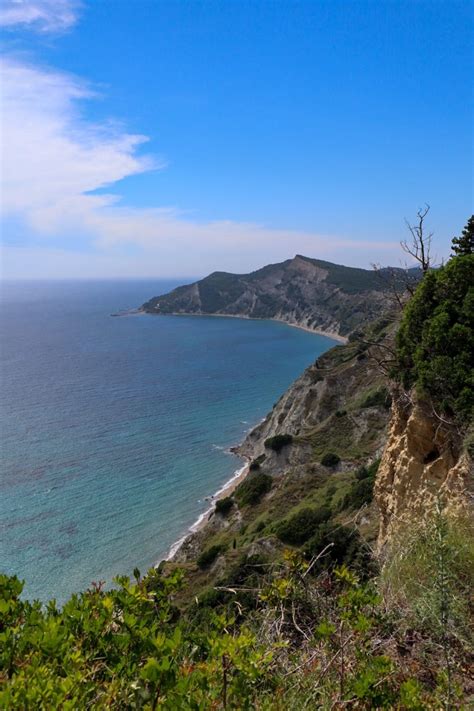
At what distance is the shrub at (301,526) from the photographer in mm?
23406

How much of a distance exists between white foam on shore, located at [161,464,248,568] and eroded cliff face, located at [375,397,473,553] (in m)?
24.6

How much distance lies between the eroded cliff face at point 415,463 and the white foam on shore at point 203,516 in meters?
24.6

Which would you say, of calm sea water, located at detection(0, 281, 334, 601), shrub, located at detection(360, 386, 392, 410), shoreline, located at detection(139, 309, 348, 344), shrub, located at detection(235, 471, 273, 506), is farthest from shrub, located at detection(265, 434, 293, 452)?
shoreline, located at detection(139, 309, 348, 344)

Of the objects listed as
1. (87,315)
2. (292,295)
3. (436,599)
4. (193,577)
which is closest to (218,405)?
(193,577)

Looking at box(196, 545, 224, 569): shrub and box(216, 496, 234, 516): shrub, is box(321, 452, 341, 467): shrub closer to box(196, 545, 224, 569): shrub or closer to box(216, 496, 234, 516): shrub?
box(216, 496, 234, 516): shrub

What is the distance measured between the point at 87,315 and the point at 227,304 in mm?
54198

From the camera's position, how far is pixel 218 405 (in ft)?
225

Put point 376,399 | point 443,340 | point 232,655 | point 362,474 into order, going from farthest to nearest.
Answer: point 376,399, point 362,474, point 443,340, point 232,655

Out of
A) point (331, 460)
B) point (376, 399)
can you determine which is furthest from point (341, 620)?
point (376, 399)

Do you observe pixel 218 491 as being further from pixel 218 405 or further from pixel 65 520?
pixel 218 405

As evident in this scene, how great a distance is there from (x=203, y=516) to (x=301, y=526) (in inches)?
689

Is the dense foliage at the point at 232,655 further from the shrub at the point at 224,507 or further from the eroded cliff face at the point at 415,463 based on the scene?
the shrub at the point at 224,507

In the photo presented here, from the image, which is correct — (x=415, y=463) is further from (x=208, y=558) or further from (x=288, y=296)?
(x=288, y=296)

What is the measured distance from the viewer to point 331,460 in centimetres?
3644
